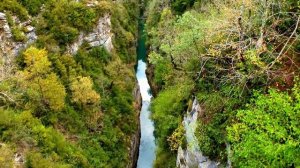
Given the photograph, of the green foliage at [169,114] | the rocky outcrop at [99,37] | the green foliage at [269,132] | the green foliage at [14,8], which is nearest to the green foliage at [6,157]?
the green foliage at [169,114]

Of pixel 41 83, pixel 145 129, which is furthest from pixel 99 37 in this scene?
pixel 41 83

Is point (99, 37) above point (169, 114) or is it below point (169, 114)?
above

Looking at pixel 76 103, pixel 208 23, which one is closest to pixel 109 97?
pixel 76 103

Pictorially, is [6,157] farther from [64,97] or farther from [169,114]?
[169,114]

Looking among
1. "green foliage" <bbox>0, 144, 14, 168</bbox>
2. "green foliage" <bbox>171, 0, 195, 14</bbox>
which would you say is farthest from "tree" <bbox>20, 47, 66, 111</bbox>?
"green foliage" <bbox>171, 0, 195, 14</bbox>

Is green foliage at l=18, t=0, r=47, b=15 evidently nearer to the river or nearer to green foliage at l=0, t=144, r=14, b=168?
the river

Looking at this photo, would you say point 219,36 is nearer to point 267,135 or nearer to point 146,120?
point 267,135
